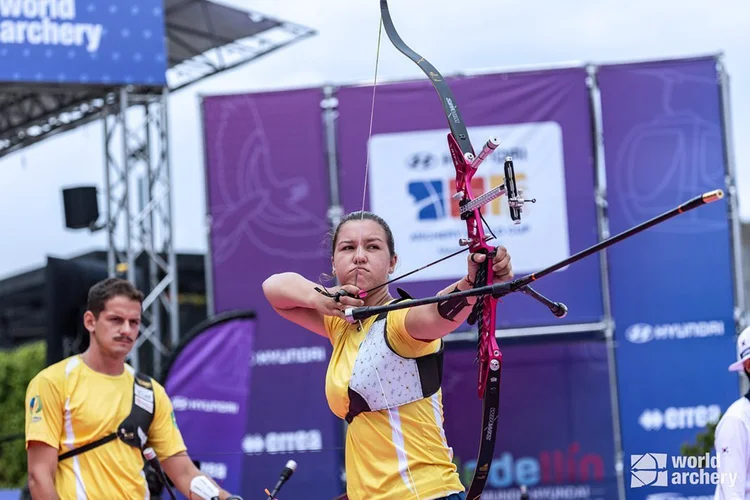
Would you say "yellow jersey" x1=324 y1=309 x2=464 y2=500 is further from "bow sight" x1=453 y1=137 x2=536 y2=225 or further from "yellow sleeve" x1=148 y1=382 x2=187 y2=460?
"yellow sleeve" x1=148 y1=382 x2=187 y2=460

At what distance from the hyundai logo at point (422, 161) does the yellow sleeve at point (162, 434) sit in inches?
193

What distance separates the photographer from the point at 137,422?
13.4ft

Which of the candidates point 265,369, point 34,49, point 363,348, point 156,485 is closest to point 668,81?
point 265,369

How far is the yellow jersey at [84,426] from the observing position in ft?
12.7

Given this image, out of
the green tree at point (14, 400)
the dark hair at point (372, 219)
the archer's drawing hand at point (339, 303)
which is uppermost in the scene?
the dark hair at point (372, 219)

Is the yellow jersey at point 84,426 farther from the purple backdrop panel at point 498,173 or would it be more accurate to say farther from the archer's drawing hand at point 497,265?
the purple backdrop panel at point 498,173

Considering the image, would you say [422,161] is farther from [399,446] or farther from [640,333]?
[399,446]

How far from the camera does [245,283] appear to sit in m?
8.99

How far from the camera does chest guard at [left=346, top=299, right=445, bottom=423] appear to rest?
8.81 feet

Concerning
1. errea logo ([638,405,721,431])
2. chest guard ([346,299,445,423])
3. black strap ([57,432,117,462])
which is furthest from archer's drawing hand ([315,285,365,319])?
errea logo ([638,405,721,431])

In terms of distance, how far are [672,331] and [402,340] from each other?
648 cm

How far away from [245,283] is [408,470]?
6.44 m

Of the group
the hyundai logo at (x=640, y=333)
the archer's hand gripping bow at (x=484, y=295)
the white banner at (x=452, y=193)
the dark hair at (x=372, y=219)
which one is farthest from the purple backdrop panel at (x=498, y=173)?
the archer's hand gripping bow at (x=484, y=295)

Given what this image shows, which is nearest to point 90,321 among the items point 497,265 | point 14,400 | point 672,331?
point 497,265
